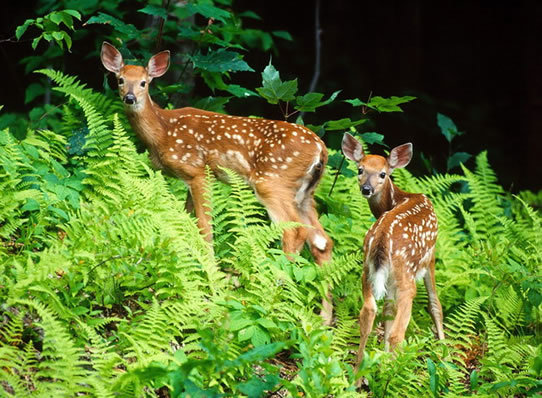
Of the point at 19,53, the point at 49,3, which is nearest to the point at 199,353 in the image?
the point at 49,3

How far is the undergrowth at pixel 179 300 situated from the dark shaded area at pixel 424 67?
3.22 metres

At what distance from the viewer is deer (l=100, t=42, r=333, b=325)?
5.88m

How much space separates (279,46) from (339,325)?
9.15 meters

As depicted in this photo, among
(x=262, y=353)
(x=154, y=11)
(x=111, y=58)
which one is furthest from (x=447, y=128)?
(x=262, y=353)

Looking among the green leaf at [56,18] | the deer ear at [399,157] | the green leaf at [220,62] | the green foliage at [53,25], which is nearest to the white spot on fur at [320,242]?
the deer ear at [399,157]

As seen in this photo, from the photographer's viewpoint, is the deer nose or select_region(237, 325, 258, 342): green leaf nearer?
select_region(237, 325, 258, 342): green leaf

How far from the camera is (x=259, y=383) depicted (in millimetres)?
3596

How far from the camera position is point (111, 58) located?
244 inches

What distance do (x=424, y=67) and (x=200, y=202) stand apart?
10.9m

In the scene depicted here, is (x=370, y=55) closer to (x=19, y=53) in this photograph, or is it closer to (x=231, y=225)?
(x=19, y=53)

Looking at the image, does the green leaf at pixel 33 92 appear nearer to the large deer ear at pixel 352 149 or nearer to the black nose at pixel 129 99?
the black nose at pixel 129 99

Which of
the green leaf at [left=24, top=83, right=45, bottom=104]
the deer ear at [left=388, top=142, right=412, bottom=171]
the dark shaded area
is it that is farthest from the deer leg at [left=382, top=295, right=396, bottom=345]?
the green leaf at [left=24, top=83, right=45, bottom=104]

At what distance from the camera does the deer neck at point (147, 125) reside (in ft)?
20.5

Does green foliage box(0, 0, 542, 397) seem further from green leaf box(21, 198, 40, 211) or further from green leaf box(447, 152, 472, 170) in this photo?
green leaf box(447, 152, 472, 170)
